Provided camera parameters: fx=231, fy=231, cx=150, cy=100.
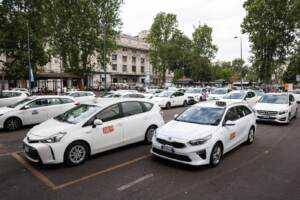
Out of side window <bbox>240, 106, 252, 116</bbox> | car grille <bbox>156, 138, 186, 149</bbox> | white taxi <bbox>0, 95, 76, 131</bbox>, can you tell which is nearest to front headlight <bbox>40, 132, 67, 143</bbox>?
car grille <bbox>156, 138, 186, 149</bbox>

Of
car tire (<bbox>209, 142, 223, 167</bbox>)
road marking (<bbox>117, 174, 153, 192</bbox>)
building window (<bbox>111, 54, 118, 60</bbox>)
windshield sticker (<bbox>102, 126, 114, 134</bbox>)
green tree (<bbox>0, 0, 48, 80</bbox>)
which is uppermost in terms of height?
building window (<bbox>111, 54, 118, 60</bbox>)

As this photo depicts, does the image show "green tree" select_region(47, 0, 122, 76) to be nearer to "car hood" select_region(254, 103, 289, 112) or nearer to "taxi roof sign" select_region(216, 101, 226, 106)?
"car hood" select_region(254, 103, 289, 112)

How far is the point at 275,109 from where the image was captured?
1091 centimetres

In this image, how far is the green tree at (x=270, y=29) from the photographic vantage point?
32.0m

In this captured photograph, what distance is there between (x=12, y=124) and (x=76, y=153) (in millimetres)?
5937

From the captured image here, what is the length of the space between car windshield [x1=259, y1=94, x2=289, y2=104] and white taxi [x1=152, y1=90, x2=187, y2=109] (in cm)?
749

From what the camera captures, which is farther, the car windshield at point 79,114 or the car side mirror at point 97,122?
the car windshield at point 79,114

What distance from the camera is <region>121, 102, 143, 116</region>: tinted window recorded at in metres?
6.82

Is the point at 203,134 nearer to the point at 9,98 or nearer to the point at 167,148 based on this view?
the point at 167,148

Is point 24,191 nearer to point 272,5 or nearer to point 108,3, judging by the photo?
point 108,3

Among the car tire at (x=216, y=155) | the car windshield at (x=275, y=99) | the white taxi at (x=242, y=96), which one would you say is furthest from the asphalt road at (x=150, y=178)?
the white taxi at (x=242, y=96)

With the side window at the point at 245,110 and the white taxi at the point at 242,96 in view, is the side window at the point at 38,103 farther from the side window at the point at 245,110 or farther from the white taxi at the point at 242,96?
the white taxi at the point at 242,96

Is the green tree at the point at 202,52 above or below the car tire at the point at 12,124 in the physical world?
above

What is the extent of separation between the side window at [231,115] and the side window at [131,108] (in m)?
2.60
